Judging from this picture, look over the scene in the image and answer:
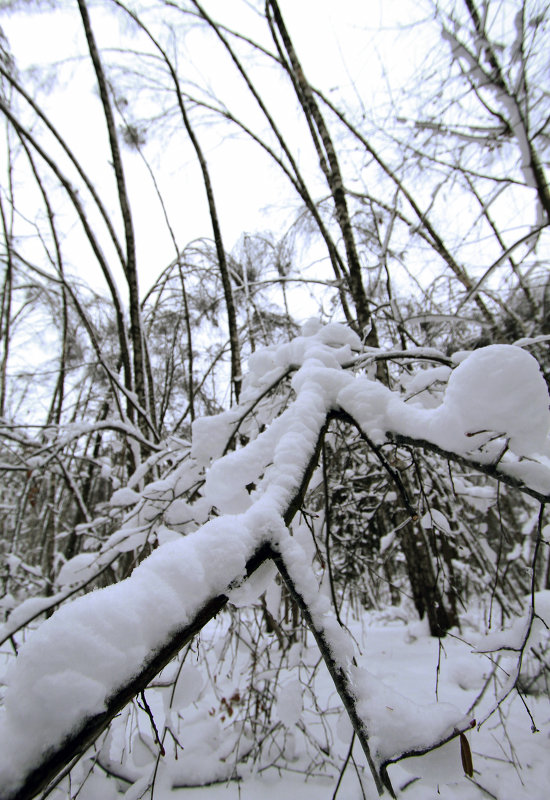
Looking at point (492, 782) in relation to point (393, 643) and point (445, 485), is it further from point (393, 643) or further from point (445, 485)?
point (393, 643)

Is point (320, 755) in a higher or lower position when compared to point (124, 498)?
lower

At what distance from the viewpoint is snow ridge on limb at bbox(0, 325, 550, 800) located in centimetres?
31

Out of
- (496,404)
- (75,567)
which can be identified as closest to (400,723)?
(496,404)

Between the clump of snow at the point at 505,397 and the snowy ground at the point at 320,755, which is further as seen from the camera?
the snowy ground at the point at 320,755

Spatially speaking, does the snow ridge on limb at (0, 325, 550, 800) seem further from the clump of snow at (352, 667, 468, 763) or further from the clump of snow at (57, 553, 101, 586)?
the clump of snow at (57, 553, 101, 586)

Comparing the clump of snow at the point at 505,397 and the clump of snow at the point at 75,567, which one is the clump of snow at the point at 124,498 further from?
the clump of snow at the point at 505,397

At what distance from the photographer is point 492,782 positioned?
1.24m

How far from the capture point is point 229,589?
440mm

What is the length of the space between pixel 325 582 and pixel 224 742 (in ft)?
3.19

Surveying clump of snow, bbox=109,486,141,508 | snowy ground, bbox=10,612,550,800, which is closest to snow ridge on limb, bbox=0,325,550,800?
snowy ground, bbox=10,612,550,800

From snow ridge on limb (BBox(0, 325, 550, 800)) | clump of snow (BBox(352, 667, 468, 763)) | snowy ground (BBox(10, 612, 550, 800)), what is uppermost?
snow ridge on limb (BBox(0, 325, 550, 800))

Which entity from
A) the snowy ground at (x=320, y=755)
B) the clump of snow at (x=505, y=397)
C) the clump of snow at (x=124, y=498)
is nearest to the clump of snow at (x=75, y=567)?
the clump of snow at (x=124, y=498)

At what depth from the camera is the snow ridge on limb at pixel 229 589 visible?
309 mm

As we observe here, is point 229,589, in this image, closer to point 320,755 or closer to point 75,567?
point 75,567
